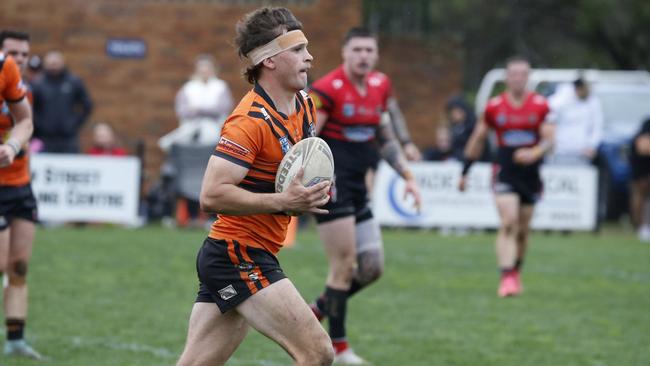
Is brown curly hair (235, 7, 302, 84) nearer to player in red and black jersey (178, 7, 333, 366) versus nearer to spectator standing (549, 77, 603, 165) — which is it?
player in red and black jersey (178, 7, 333, 366)

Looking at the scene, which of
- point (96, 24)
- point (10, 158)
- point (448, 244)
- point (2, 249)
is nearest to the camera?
point (10, 158)

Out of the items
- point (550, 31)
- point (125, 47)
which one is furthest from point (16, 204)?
point (550, 31)

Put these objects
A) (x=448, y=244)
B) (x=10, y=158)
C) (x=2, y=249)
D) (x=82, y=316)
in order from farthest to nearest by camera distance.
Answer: (x=448, y=244), (x=82, y=316), (x=2, y=249), (x=10, y=158)

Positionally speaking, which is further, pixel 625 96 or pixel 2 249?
pixel 625 96

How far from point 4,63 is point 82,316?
9.94 feet

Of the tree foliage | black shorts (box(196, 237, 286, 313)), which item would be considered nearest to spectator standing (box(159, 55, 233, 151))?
the tree foliage

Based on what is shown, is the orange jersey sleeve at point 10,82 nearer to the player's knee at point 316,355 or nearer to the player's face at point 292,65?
the player's face at point 292,65

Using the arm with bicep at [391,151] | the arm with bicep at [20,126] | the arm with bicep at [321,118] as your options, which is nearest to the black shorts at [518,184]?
the arm with bicep at [391,151]

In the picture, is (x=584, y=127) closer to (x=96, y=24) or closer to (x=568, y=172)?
(x=568, y=172)

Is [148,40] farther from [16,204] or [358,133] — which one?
[16,204]

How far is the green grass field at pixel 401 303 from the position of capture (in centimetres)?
852

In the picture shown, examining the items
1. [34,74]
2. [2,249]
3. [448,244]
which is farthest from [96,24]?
[2,249]

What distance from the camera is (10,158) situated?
7.10 metres

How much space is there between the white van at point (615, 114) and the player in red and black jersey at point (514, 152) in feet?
24.0
